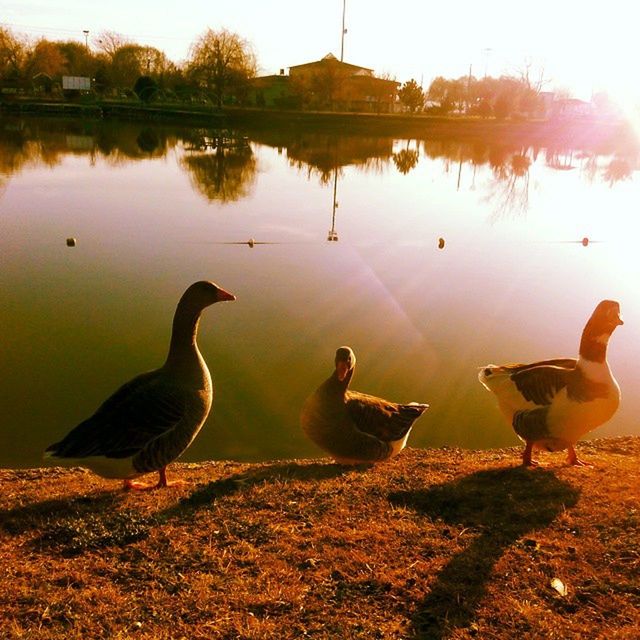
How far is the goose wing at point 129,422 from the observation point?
5676mm

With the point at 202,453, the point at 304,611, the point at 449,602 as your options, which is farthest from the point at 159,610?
the point at 202,453

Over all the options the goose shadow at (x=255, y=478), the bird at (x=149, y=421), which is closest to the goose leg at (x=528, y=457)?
the goose shadow at (x=255, y=478)

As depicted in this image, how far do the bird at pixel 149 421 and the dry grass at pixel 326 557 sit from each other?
1.18 ft

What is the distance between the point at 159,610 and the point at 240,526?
1218 mm

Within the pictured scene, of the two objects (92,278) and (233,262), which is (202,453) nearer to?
(92,278)

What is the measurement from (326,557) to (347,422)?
2.49 meters


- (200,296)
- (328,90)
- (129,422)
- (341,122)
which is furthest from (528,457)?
(328,90)

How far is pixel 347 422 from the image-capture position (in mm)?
7113

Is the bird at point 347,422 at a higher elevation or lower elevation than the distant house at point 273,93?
lower

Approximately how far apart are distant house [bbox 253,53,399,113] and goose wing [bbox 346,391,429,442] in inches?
3647

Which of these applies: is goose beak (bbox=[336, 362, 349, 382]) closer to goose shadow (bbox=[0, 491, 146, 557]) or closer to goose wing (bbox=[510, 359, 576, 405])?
goose wing (bbox=[510, 359, 576, 405])

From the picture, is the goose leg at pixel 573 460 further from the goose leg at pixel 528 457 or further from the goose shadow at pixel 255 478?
the goose shadow at pixel 255 478

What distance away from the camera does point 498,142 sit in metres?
71.6

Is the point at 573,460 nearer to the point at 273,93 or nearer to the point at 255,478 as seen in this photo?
the point at 255,478
